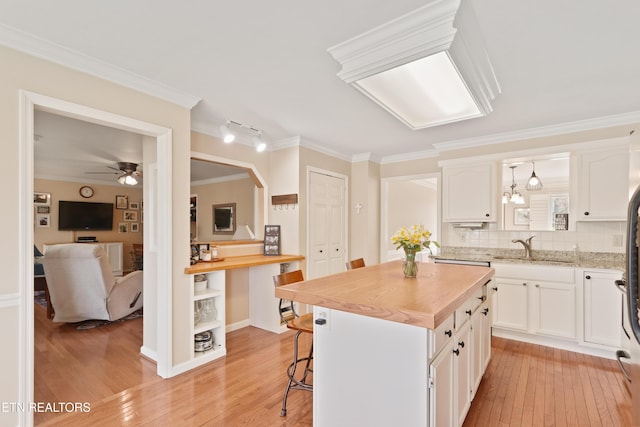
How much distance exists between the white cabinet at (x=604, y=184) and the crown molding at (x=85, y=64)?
4.07 m

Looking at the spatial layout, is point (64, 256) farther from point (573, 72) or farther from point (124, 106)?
point (573, 72)

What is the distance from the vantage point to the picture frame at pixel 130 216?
737 cm

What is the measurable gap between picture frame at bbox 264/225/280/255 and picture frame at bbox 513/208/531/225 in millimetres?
4473

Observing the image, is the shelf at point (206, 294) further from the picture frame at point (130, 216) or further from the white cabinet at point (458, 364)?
the picture frame at point (130, 216)

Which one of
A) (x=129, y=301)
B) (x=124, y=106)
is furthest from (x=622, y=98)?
(x=129, y=301)

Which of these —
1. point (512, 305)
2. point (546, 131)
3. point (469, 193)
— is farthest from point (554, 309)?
point (546, 131)

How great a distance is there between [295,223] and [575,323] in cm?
320

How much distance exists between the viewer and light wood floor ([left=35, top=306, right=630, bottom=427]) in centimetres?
203

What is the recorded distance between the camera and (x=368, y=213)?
4.80 m

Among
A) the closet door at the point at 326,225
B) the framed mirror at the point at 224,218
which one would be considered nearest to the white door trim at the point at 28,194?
the closet door at the point at 326,225

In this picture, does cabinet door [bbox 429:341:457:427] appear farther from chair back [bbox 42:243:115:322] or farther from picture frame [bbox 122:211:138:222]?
picture frame [bbox 122:211:138:222]

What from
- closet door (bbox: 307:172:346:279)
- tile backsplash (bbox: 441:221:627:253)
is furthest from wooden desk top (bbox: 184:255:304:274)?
tile backsplash (bbox: 441:221:627:253)

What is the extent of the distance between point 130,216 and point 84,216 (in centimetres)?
97

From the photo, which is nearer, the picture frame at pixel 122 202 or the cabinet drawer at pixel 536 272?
the cabinet drawer at pixel 536 272
